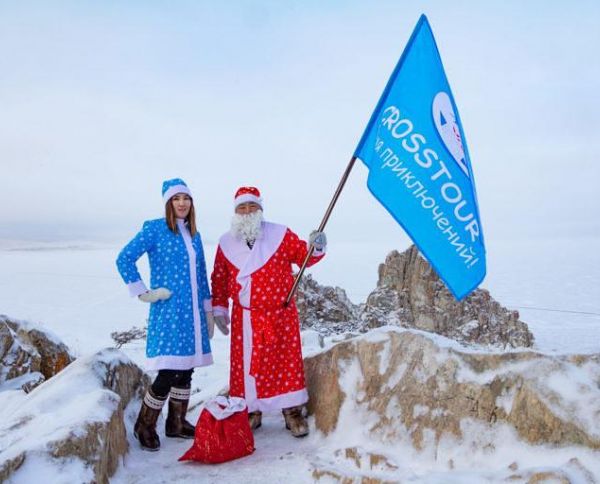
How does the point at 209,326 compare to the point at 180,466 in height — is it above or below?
above

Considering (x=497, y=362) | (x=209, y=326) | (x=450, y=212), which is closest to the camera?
(x=497, y=362)

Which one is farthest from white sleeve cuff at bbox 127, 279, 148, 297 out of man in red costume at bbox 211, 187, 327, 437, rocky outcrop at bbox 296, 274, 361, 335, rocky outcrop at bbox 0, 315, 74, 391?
rocky outcrop at bbox 296, 274, 361, 335

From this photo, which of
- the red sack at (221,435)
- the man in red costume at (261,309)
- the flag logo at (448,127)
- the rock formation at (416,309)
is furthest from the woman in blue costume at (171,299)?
the rock formation at (416,309)

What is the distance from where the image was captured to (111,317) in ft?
100

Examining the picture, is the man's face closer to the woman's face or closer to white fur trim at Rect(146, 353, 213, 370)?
the woman's face

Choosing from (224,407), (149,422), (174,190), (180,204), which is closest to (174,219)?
(180,204)

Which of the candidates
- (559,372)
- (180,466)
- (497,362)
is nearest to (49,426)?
(180,466)

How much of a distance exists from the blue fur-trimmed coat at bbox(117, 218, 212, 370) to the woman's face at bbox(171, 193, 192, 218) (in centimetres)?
9

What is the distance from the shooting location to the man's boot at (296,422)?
4.54m

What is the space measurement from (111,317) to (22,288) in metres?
25.3

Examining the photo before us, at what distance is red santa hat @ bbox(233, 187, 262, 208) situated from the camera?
4.72 metres

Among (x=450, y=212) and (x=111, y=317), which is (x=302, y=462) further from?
(x=111, y=317)

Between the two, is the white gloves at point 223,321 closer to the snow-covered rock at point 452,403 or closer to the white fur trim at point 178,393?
the white fur trim at point 178,393

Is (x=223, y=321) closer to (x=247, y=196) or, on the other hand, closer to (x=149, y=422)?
(x=149, y=422)
